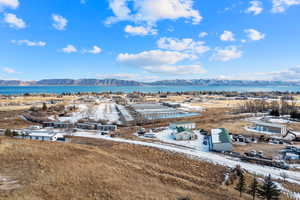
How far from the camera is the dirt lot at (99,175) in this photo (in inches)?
526

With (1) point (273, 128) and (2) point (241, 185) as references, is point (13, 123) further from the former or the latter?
(1) point (273, 128)

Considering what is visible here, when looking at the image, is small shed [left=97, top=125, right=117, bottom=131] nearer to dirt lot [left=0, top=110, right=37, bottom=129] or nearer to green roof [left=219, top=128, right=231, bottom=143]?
dirt lot [left=0, top=110, right=37, bottom=129]

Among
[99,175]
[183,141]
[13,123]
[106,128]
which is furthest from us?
[13,123]

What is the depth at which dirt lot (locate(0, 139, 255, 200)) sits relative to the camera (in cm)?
1335

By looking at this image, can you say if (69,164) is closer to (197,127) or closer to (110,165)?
(110,165)

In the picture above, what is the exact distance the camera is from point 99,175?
54.2 feet

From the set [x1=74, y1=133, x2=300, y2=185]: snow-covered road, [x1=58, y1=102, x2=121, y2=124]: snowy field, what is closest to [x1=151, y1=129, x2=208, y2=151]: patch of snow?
[x1=74, y1=133, x2=300, y2=185]: snow-covered road

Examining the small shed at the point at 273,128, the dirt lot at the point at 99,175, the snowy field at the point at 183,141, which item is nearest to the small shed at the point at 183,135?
the snowy field at the point at 183,141

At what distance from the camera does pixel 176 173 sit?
19297 mm

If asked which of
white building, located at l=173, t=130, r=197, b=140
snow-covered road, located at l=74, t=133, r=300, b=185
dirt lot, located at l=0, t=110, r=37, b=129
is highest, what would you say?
dirt lot, located at l=0, t=110, r=37, b=129

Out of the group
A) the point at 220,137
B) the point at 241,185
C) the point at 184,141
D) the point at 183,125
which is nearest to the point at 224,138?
the point at 220,137

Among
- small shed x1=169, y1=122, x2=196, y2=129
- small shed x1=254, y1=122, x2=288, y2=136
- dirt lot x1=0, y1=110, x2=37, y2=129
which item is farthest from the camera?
dirt lot x1=0, y1=110, x2=37, y2=129

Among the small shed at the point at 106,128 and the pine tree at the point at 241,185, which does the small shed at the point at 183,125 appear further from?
the pine tree at the point at 241,185

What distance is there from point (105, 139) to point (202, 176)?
19.0 metres
